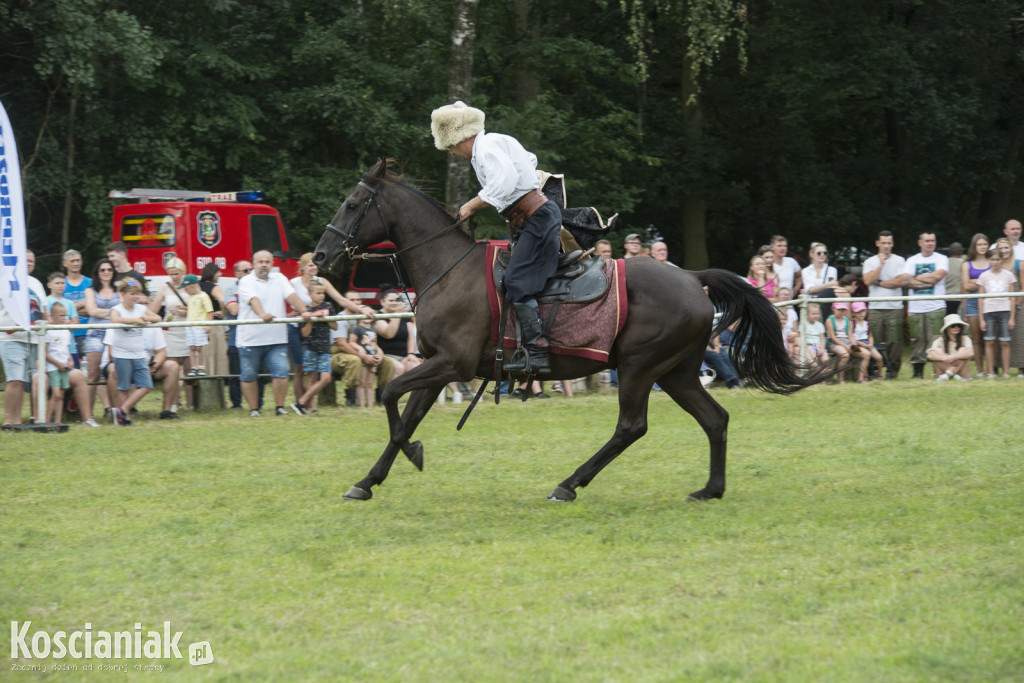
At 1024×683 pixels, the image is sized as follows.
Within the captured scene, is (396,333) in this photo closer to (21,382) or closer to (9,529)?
(21,382)

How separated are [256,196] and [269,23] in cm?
633

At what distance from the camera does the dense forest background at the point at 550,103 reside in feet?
73.4

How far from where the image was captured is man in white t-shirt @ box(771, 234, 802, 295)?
595 inches

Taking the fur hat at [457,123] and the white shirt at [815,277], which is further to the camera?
the white shirt at [815,277]

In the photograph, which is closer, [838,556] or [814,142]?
[838,556]

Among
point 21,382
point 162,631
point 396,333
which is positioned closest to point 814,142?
point 396,333

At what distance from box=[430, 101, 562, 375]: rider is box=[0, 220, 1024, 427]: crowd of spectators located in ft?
10.6

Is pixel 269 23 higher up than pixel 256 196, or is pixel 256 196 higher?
pixel 269 23

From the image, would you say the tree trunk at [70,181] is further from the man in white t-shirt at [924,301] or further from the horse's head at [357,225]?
the horse's head at [357,225]

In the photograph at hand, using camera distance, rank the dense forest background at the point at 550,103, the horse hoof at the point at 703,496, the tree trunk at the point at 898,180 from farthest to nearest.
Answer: the tree trunk at the point at 898,180 < the dense forest background at the point at 550,103 < the horse hoof at the point at 703,496

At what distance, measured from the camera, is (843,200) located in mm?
27969

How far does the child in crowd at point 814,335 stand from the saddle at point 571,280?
7020 mm

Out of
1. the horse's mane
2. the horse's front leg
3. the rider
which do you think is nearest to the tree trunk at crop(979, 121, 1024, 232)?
the horse's mane

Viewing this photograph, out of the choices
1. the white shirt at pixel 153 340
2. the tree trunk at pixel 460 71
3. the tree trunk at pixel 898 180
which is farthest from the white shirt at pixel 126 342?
the tree trunk at pixel 898 180
